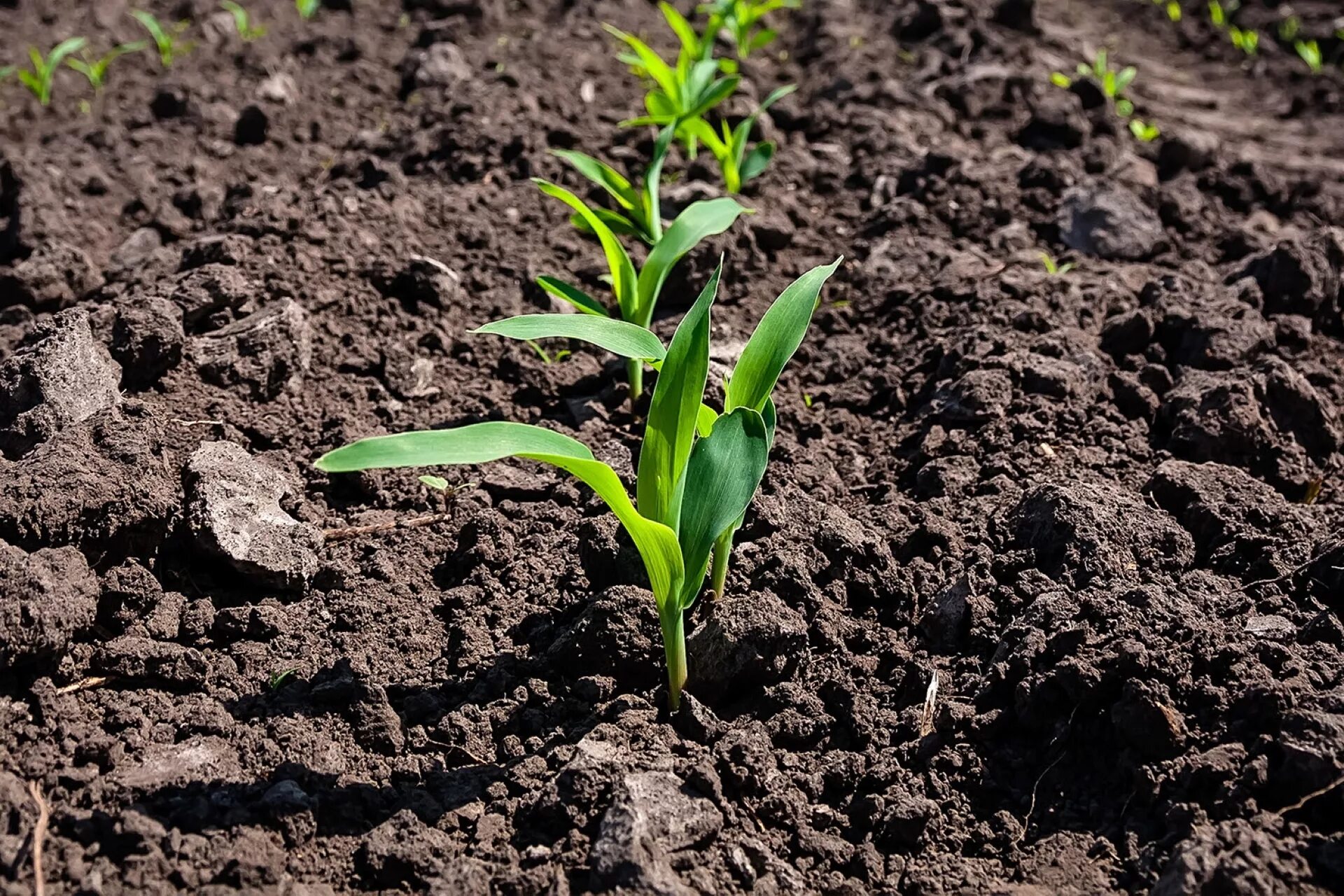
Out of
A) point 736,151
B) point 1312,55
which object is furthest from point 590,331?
point 1312,55

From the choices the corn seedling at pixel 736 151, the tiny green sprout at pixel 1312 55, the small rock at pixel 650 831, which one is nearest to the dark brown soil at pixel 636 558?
the small rock at pixel 650 831

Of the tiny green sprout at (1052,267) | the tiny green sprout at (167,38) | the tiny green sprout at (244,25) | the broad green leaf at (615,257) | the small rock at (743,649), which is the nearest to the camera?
the small rock at (743,649)

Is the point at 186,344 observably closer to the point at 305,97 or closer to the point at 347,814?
the point at 347,814

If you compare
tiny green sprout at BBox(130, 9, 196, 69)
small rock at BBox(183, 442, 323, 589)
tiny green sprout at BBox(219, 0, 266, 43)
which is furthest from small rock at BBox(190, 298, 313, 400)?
tiny green sprout at BBox(219, 0, 266, 43)

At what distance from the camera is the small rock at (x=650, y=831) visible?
5.48ft

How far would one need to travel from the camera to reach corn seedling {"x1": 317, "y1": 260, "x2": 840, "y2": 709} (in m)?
1.75

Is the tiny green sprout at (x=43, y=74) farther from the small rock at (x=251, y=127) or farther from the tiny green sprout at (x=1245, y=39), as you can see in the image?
the tiny green sprout at (x=1245, y=39)

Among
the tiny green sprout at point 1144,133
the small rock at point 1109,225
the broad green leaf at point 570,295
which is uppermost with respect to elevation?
the tiny green sprout at point 1144,133

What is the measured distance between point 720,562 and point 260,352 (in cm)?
124

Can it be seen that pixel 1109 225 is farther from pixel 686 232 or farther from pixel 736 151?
pixel 686 232

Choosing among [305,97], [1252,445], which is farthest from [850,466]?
[305,97]

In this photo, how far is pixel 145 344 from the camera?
2531 mm

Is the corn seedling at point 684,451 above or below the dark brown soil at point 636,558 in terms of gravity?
above

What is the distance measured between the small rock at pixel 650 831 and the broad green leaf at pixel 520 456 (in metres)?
0.29
